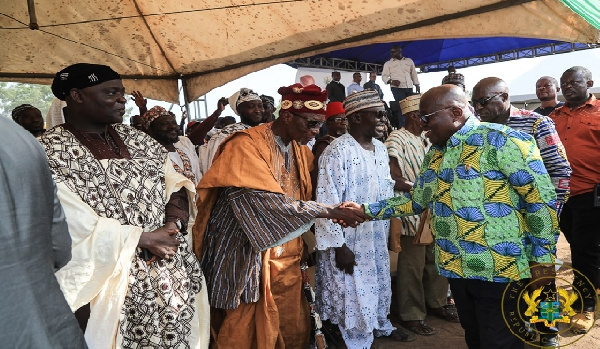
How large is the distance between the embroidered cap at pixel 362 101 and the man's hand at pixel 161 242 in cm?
197

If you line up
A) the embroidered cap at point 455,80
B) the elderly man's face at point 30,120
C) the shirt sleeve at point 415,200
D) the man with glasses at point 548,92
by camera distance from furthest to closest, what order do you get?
the man with glasses at point 548,92 → the embroidered cap at point 455,80 → the elderly man's face at point 30,120 → the shirt sleeve at point 415,200

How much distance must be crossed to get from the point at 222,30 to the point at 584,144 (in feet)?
12.9

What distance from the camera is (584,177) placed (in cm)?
486

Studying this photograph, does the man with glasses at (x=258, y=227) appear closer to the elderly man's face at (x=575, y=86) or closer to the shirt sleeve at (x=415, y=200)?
the shirt sleeve at (x=415, y=200)

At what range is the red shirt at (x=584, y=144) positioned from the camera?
4.83m

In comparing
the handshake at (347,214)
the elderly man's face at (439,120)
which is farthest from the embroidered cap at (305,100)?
the elderly man's face at (439,120)

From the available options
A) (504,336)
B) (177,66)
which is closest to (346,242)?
(504,336)

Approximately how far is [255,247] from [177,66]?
3385 mm

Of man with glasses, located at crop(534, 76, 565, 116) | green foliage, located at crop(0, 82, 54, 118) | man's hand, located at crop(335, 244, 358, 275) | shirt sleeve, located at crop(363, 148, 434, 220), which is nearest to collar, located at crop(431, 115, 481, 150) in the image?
shirt sleeve, located at crop(363, 148, 434, 220)

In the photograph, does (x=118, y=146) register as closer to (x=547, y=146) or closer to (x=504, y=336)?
(x=504, y=336)

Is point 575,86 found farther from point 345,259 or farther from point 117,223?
point 117,223

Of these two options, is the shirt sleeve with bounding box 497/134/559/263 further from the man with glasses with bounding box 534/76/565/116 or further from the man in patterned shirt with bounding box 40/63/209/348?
the man with glasses with bounding box 534/76/565/116

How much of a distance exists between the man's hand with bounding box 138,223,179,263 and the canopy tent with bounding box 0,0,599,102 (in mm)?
2376

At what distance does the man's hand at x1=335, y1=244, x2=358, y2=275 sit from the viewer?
12.6 feet
